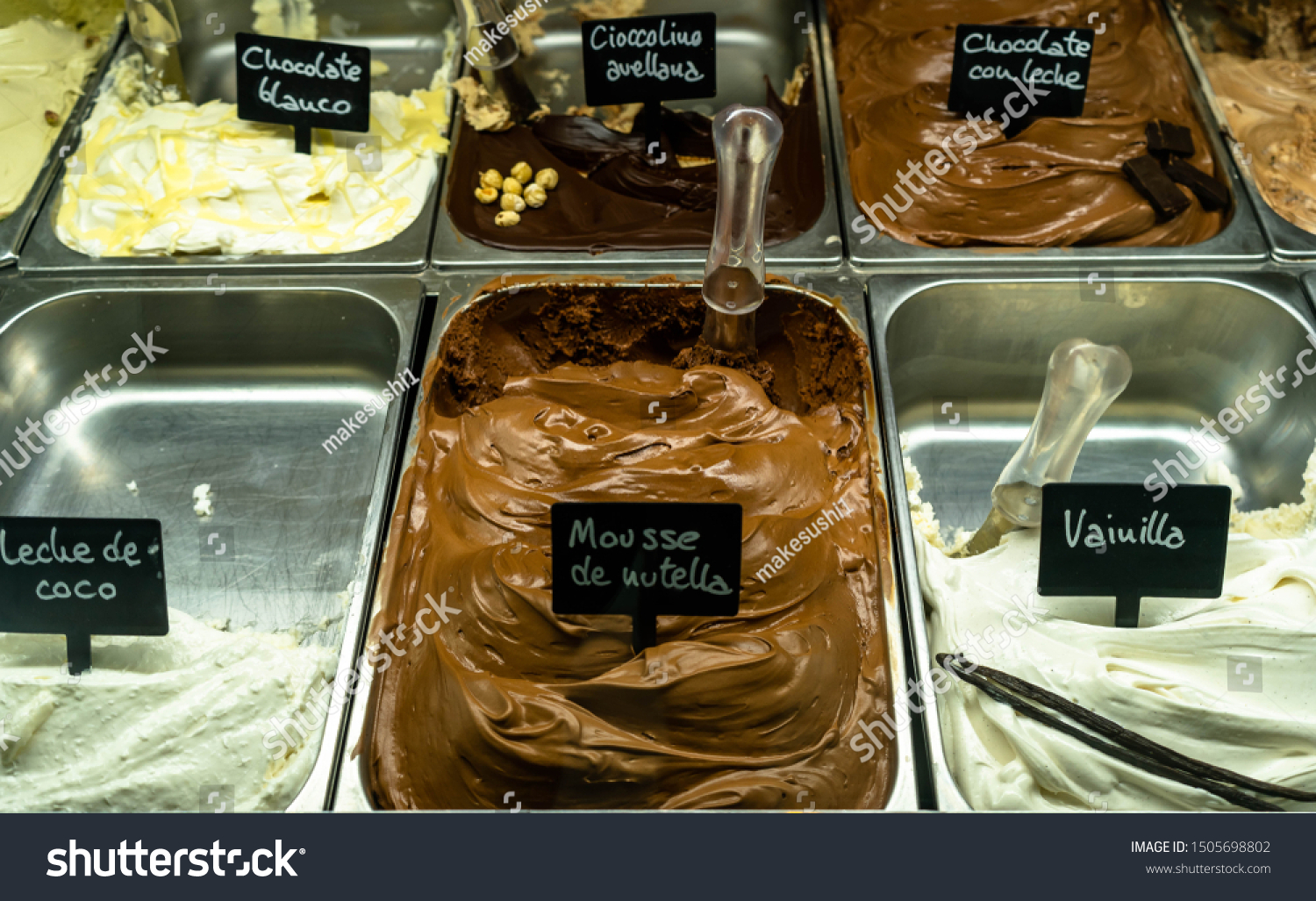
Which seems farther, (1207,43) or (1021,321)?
(1207,43)

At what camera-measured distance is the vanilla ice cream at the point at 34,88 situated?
2146 mm

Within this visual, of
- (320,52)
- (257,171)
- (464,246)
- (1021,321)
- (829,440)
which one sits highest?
(320,52)

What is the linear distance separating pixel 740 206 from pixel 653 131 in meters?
0.67

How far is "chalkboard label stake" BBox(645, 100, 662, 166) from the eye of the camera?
2170 millimetres

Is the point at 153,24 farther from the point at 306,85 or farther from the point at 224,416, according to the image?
the point at 224,416

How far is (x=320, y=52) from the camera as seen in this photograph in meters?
2.15

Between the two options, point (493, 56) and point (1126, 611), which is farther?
point (493, 56)

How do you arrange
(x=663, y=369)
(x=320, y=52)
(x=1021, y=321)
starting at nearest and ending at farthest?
Answer: 1. (x=663, y=369)
2. (x=1021, y=321)
3. (x=320, y=52)

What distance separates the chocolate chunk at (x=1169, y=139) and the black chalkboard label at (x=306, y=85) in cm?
160

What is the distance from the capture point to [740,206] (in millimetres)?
1599

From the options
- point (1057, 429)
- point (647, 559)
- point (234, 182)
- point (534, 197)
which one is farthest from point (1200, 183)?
point (234, 182)
